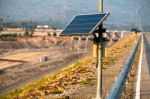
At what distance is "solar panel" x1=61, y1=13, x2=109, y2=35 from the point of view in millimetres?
11261

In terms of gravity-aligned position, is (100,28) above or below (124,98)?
above

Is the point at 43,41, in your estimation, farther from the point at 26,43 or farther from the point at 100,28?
the point at 100,28

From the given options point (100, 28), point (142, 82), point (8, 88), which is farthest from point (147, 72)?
point (8, 88)

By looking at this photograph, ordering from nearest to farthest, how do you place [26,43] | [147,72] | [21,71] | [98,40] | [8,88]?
[98,40], [147,72], [8,88], [21,71], [26,43]

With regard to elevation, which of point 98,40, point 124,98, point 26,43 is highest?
point 98,40

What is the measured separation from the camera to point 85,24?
11.9 m

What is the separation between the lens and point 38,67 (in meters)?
60.8

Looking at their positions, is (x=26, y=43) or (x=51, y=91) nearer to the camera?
(x=51, y=91)

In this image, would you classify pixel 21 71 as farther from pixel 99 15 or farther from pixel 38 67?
pixel 99 15

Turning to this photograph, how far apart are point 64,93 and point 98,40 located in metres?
5.79

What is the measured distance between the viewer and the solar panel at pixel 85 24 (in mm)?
11261

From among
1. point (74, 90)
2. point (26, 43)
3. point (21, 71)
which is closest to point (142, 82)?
point (74, 90)

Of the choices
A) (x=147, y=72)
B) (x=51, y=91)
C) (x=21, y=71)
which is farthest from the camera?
(x=21, y=71)

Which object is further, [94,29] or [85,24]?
[85,24]
